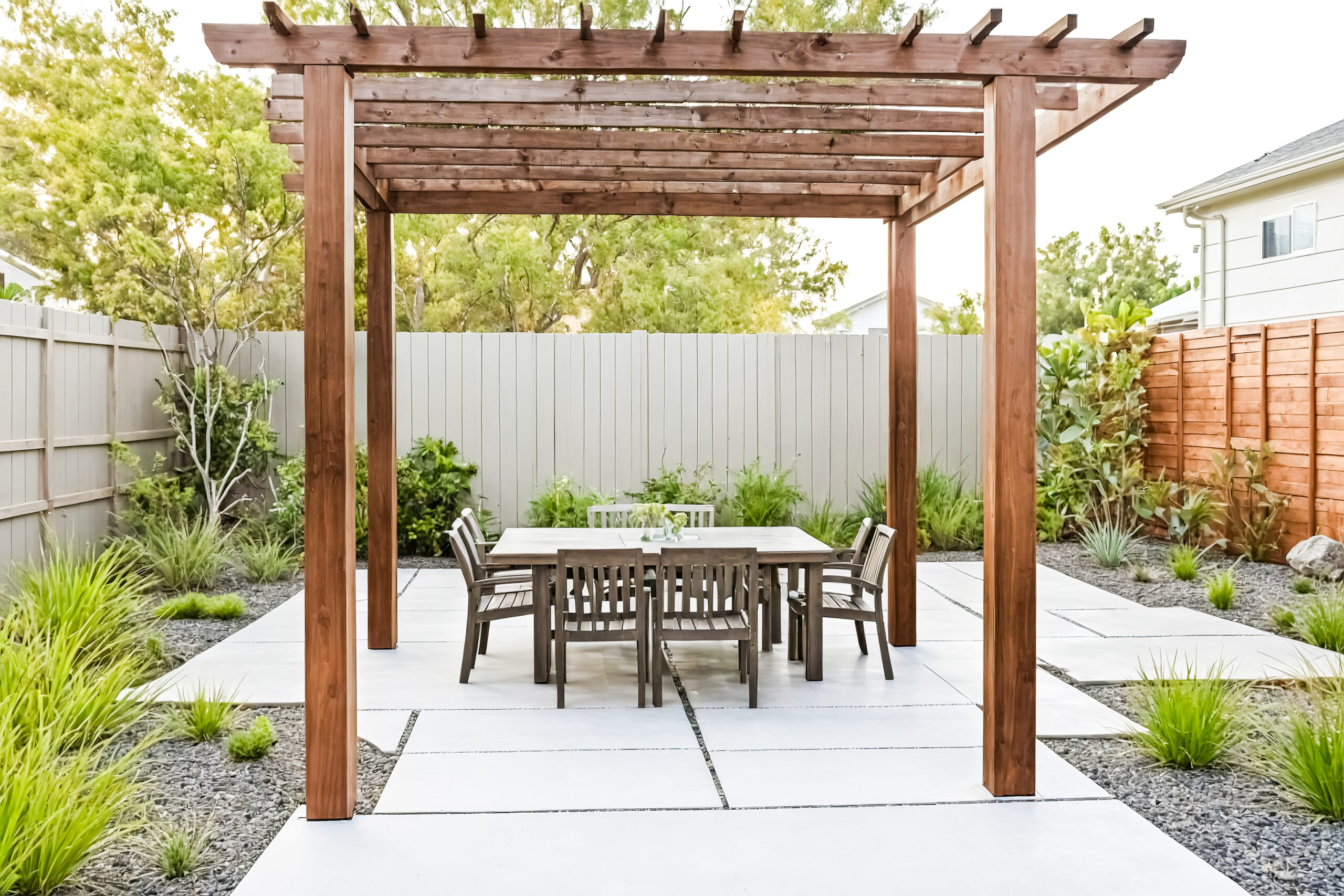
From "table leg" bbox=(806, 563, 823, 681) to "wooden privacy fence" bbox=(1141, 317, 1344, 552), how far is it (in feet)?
17.3

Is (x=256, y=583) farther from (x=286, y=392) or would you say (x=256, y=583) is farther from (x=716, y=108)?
(x=716, y=108)

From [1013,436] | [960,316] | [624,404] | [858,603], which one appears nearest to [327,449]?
[1013,436]

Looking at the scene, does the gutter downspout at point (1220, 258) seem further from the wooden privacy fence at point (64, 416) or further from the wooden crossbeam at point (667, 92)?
Answer: the wooden privacy fence at point (64, 416)

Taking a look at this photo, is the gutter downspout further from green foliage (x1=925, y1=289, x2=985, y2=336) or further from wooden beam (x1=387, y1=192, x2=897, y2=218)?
wooden beam (x1=387, y1=192, x2=897, y2=218)

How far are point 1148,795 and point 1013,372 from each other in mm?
1685

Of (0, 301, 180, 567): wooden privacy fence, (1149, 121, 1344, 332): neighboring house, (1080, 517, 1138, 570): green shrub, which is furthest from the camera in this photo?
(1149, 121, 1344, 332): neighboring house

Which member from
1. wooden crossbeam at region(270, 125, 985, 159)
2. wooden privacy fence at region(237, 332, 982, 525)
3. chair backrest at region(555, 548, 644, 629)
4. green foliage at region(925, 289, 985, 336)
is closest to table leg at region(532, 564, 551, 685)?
chair backrest at region(555, 548, 644, 629)

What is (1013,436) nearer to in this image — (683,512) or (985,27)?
(985,27)

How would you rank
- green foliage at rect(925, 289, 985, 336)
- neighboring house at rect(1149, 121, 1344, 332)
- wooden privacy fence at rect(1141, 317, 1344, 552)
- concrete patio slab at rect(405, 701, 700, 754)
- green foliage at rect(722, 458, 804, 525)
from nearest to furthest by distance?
concrete patio slab at rect(405, 701, 700, 754), wooden privacy fence at rect(1141, 317, 1344, 552), green foliage at rect(722, 458, 804, 525), neighboring house at rect(1149, 121, 1344, 332), green foliage at rect(925, 289, 985, 336)

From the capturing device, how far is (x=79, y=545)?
7.61m

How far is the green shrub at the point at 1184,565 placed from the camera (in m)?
8.48

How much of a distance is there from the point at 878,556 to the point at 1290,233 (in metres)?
8.83

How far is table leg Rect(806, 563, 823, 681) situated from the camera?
5.50 m

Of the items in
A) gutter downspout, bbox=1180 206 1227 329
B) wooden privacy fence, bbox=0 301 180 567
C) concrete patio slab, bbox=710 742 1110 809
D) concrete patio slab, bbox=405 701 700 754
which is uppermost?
gutter downspout, bbox=1180 206 1227 329
